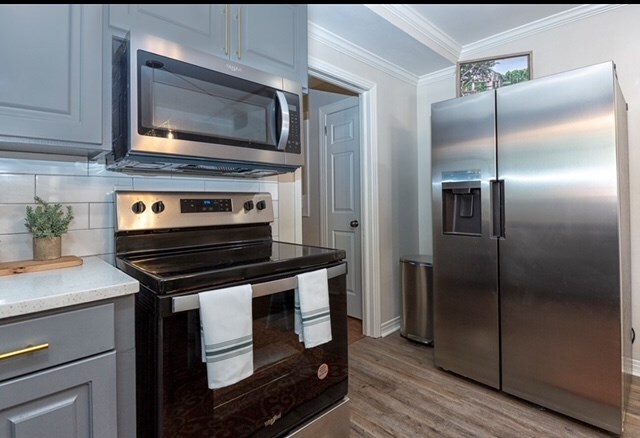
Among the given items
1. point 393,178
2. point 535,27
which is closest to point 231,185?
point 393,178

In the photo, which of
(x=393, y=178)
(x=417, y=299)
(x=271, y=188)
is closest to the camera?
(x=271, y=188)

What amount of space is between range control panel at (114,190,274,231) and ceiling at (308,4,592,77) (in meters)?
1.13

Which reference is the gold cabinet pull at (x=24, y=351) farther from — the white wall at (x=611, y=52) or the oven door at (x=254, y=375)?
the white wall at (x=611, y=52)

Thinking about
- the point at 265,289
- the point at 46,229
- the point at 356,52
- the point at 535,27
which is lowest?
the point at 265,289

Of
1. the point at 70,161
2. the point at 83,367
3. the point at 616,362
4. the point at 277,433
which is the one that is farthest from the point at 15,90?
the point at 616,362

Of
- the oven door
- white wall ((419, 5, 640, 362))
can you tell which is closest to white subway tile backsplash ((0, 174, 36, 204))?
the oven door

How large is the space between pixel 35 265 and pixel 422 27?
2.45 meters

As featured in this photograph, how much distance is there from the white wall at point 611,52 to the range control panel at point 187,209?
216 cm

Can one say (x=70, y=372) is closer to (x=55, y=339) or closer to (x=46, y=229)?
(x=55, y=339)

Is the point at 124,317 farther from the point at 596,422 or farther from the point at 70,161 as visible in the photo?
the point at 596,422

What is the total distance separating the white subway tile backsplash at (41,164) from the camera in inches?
49.8

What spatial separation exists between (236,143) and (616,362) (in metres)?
1.94

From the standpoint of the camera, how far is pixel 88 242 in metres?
1.43

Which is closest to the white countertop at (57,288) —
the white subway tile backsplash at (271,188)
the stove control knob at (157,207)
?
the stove control knob at (157,207)
